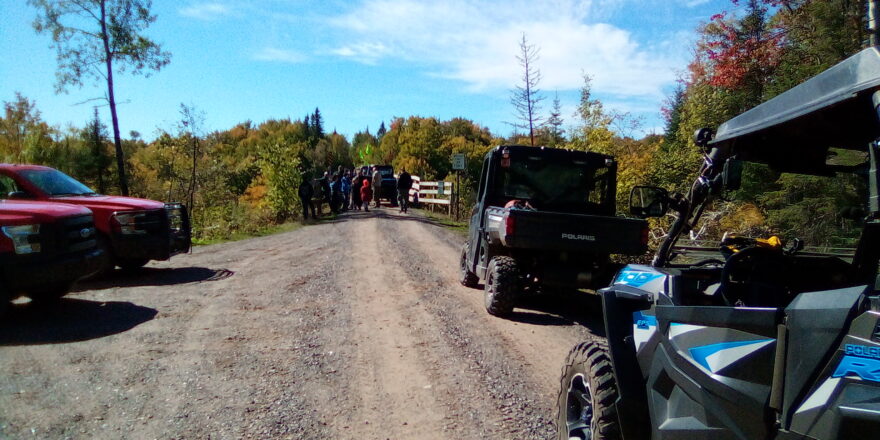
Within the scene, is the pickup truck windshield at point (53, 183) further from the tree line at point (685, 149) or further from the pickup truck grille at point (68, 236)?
the tree line at point (685, 149)

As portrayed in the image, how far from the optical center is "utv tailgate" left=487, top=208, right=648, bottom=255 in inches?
269

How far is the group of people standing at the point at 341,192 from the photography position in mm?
22688

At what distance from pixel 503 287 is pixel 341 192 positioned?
2084 centimetres

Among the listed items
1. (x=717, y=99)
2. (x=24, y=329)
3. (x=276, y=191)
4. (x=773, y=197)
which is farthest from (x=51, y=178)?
(x=717, y=99)

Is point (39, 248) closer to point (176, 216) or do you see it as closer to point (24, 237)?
point (24, 237)

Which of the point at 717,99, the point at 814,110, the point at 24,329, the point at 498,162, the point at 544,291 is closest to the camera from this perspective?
the point at 814,110

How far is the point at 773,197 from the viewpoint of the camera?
1056 cm

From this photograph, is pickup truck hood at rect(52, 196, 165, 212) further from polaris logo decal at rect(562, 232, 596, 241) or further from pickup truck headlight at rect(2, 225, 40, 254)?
polaris logo decal at rect(562, 232, 596, 241)

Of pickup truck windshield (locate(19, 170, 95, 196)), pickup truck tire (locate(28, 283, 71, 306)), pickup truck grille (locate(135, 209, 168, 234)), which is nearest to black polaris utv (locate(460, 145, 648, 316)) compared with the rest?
pickup truck grille (locate(135, 209, 168, 234))

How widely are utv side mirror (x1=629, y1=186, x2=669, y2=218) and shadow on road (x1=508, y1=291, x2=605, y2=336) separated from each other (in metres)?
3.68

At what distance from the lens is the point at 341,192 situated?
88.6ft

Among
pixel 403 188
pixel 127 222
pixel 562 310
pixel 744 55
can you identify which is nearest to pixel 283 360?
pixel 562 310

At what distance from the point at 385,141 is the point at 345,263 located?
4567 cm

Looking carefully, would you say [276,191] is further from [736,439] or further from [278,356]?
[736,439]
